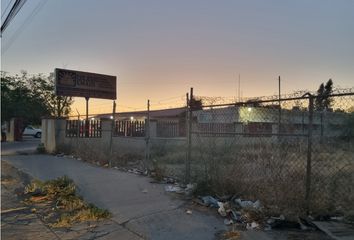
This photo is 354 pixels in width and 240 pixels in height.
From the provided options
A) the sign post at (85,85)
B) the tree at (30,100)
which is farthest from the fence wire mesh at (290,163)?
the tree at (30,100)

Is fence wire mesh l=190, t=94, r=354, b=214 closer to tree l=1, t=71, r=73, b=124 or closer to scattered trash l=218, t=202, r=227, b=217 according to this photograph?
scattered trash l=218, t=202, r=227, b=217

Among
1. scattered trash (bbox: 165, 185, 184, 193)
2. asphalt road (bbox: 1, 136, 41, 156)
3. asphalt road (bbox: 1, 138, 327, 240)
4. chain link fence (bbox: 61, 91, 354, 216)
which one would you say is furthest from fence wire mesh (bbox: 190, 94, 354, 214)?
asphalt road (bbox: 1, 136, 41, 156)

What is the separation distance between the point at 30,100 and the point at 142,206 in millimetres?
37234

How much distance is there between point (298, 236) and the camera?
19.6 feet

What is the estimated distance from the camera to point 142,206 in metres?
8.09

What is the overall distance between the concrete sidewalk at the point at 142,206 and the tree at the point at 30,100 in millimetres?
27945

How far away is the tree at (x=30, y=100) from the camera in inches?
1535

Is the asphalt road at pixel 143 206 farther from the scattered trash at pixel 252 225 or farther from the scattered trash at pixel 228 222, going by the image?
the scattered trash at pixel 252 225

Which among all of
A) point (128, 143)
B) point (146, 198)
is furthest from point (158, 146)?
point (146, 198)

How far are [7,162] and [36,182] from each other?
A: 24.6 feet

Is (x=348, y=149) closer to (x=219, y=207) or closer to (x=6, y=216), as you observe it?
(x=219, y=207)

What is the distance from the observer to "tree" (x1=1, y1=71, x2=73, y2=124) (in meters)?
39.0

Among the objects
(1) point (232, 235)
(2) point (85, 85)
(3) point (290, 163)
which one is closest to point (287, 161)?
(3) point (290, 163)

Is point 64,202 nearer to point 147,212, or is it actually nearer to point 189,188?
point 147,212
